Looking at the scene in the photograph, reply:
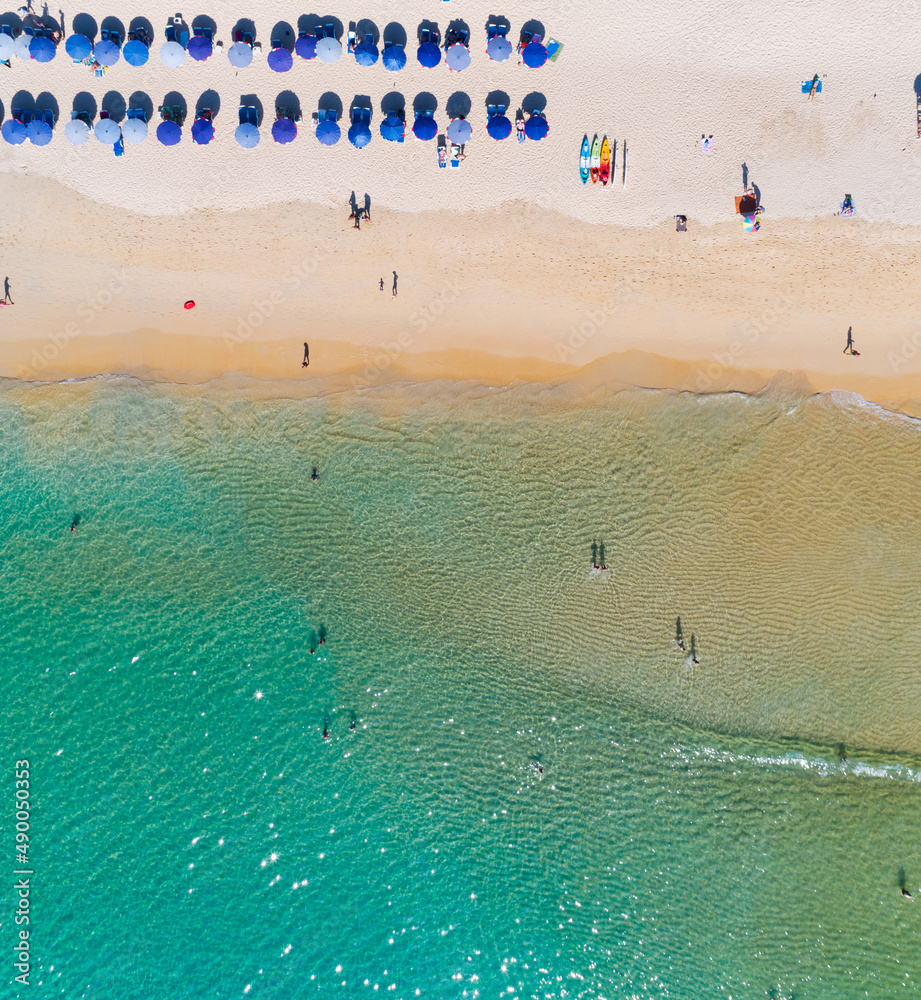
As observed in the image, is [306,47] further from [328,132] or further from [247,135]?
[247,135]

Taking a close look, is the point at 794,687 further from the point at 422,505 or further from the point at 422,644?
the point at 422,505

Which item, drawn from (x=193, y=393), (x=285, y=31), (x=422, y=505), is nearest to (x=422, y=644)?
(x=422, y=505)

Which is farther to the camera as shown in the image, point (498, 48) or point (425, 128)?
point (425, 128)

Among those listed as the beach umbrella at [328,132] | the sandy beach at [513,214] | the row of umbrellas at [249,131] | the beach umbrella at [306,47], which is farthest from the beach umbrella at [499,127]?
the beach umbrella at [306,47]

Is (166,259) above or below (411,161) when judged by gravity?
below

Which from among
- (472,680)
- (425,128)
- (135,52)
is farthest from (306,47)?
(472,680)

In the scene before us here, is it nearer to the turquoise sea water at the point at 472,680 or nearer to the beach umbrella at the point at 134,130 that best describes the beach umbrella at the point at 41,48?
the beach umbrella at the point at 134,130
